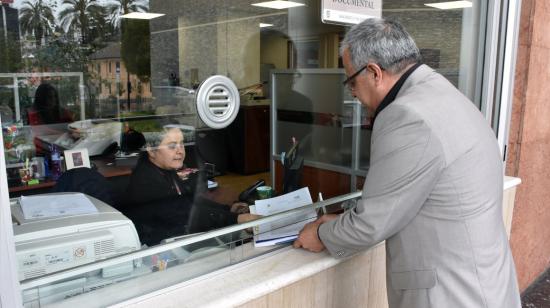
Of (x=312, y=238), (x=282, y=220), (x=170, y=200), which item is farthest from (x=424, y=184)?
(x=170, y=200)

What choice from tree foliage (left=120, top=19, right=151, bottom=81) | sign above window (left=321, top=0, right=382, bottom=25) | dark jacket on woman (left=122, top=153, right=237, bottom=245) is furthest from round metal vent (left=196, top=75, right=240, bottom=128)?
tree foliage (left=120, top=19, right=151, bottom=81)

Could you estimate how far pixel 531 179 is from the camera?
121 inches

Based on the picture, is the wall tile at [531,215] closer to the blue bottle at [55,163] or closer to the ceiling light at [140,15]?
the blue bottle at [55,163]

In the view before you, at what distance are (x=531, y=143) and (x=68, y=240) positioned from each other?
9.04ft

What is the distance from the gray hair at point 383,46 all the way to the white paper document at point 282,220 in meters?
0.66

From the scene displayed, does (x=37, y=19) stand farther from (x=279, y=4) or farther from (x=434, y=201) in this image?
(x=434, y=201)

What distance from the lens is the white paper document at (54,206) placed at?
130 cm

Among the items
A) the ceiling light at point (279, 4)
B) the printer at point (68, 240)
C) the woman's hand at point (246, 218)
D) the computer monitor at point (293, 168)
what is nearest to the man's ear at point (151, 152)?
the computer monitor at point (293, 168)

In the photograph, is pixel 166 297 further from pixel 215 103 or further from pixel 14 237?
pixel 215 103

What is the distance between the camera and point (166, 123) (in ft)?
12.3

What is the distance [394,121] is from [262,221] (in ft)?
2.19

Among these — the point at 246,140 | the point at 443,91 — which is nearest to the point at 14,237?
the point at 443,91

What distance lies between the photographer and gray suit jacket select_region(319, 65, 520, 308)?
46.1 inches

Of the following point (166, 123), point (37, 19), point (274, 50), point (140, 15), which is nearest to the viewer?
point (166, 123)
